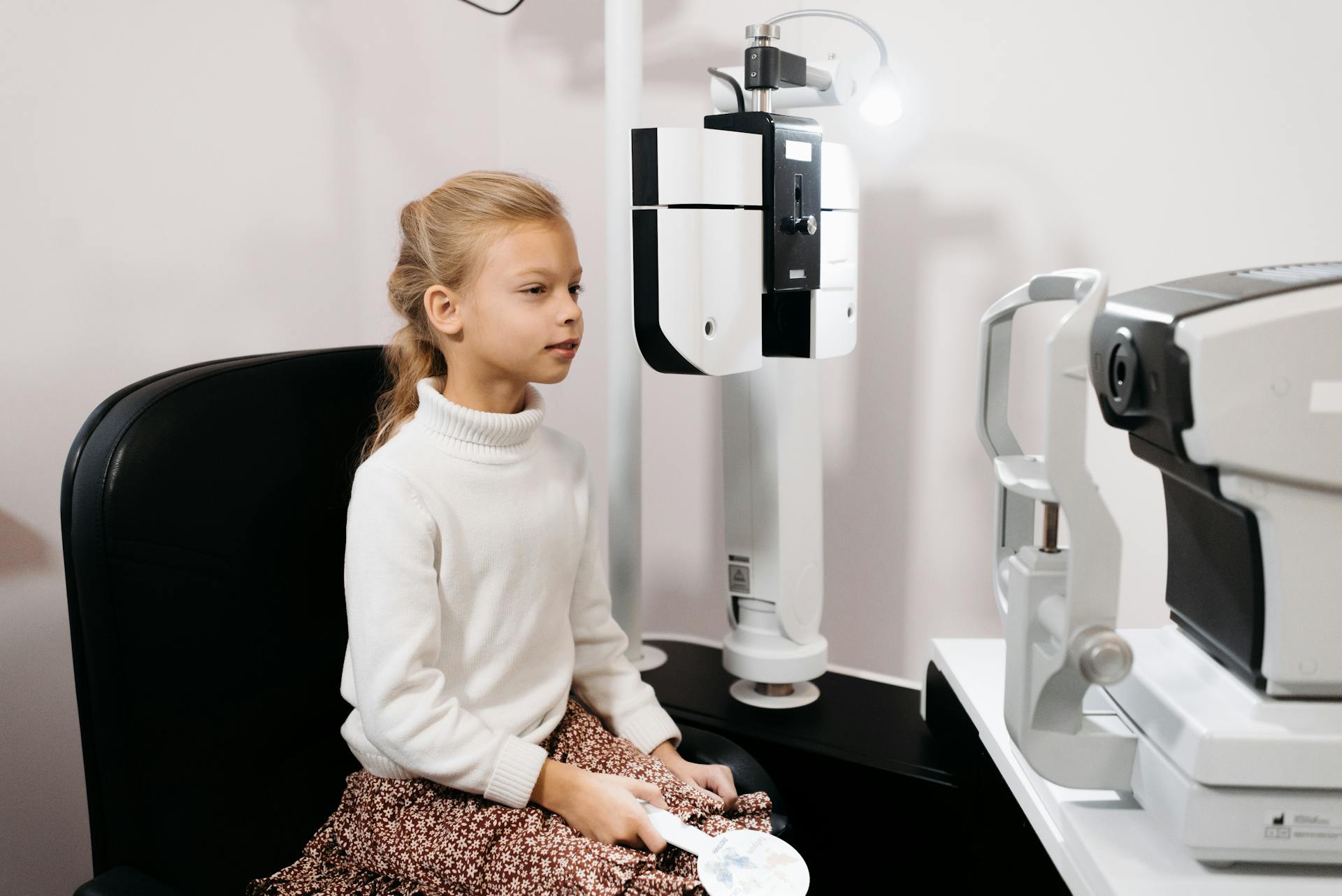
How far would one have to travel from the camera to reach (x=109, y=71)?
1229mm

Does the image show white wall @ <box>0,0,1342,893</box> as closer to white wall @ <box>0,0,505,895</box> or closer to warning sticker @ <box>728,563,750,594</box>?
white wall @ <box>0,0,505,895</box>

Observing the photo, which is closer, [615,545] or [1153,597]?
[615,545]

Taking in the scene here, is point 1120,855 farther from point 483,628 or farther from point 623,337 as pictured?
point 623,337

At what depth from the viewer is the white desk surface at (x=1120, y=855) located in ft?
2.19

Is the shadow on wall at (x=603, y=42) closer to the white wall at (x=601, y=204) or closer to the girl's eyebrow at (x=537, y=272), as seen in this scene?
the white wall at (x=601, y=204)

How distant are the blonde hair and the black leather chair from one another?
0.04m

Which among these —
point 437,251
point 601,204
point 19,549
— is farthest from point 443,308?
point 601,204

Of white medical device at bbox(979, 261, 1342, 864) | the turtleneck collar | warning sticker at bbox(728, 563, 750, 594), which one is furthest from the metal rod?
warning sticker at bbox(728, 563, 750, 594)

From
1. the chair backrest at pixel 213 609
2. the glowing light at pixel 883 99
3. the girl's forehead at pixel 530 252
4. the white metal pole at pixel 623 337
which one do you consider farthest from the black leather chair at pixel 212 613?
the glowing light at pixel 883 99

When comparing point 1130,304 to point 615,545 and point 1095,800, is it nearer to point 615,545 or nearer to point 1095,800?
point 1095,800

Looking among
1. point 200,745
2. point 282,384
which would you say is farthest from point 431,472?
point 200,745

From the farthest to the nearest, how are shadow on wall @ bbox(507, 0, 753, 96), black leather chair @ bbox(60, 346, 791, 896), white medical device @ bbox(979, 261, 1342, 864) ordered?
shadow on wall @ bbox(507, 0, 753, 96), black leather chair @ bbox(60, 346, 791, 896), white medical device @ bbox(979, 261, 1342, 864)

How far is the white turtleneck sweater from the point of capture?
0.90 meters

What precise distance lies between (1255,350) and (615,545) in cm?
91
